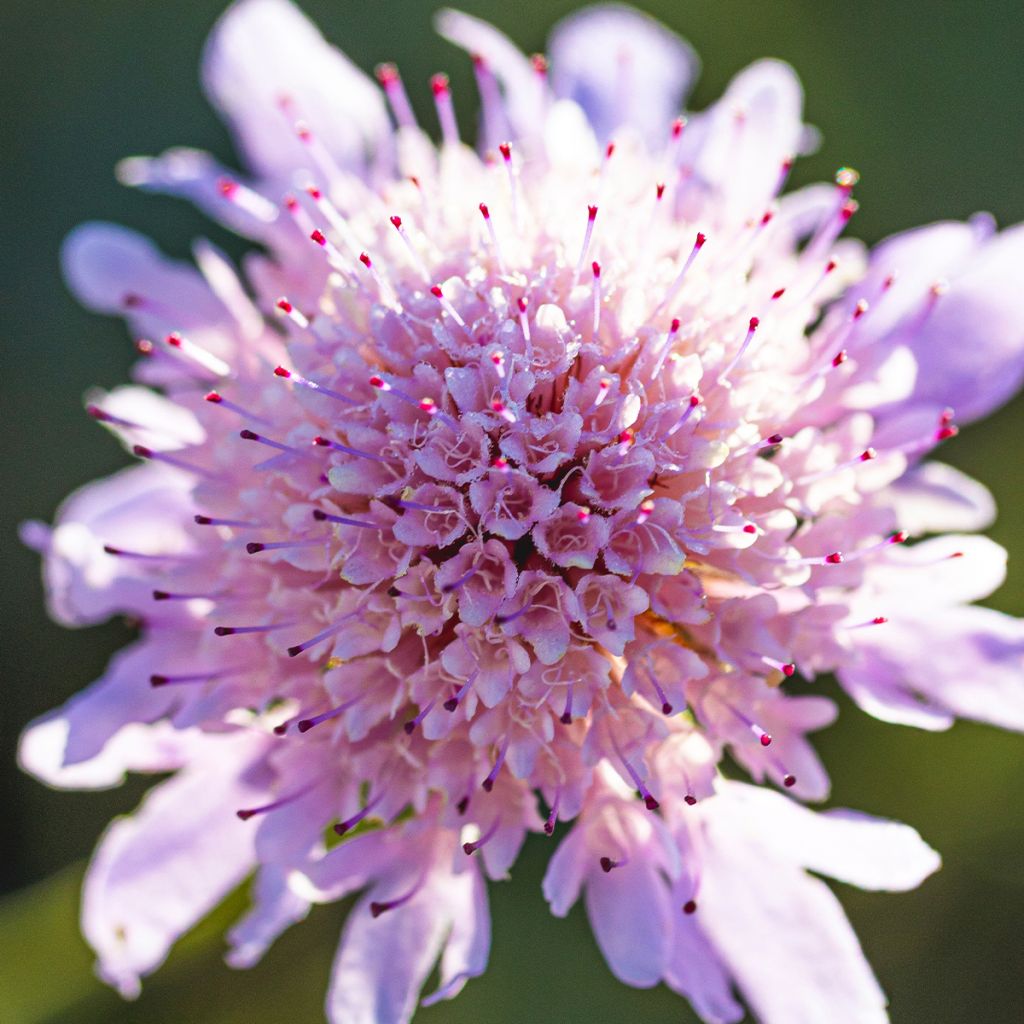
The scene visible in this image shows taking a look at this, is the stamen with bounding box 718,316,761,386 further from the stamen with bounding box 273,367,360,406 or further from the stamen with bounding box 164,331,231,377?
the stamen with bounding box 164,331,231,377

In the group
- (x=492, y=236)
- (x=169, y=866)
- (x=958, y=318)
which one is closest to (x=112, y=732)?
(x=169, y=866)

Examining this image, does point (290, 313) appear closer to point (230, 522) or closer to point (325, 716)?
point (230, 522)

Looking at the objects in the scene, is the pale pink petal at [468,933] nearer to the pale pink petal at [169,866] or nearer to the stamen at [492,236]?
the pale pink petal at [169,866]

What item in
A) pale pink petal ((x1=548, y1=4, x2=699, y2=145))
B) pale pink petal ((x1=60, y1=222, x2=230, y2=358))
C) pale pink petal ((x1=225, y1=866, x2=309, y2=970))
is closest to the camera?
pale pink petal ((x1=225, y1=866, x2=309, y2=970))

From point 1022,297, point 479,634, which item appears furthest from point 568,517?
point 1022,297

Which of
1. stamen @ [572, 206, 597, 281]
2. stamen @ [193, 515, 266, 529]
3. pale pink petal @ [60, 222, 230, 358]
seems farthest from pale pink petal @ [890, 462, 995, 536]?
pale pink petal @ [60, 222, 230, 358]

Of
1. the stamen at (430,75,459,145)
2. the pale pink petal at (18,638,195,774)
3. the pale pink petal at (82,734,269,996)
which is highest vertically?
the stamen at (430,75,459,145)

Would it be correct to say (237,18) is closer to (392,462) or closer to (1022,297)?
(392,462)

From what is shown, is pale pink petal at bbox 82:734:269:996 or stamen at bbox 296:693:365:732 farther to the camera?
pale pink petal at bbox 82:734:269:996
